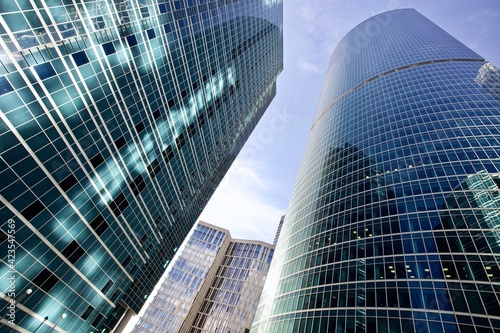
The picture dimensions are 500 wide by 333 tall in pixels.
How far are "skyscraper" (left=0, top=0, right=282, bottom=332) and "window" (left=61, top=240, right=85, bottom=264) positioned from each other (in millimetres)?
150

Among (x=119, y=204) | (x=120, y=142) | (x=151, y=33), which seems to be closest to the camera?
(x=120, y=142)

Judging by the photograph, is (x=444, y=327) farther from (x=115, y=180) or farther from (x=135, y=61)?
(x=135, y=61)

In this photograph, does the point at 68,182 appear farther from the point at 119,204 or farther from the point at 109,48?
the point at 109,48

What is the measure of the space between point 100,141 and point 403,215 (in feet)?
168

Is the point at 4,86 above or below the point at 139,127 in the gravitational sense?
below

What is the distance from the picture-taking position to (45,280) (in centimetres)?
2941

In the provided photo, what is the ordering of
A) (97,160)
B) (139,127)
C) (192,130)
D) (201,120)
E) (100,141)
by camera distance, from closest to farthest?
(97,160) → (100,141) → (139,127) → (192,130) → (201,120)

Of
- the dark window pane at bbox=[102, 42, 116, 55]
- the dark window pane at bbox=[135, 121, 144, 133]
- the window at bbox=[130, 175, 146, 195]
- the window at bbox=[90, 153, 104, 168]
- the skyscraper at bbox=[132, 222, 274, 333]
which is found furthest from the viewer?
the skyscraper at bbox=[132, 222, 274, 333]

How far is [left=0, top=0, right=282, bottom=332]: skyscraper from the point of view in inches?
996

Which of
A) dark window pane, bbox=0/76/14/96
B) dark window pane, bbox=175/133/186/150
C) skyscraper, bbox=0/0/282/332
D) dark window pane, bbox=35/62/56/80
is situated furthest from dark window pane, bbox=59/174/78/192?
dark window pane, bbox=175/133/186/150

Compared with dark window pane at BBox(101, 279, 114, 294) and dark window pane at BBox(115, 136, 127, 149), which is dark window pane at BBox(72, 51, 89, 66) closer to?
dark window pane at BBox(115, 136, 127, 149)

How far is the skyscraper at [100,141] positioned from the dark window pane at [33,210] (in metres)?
0.11

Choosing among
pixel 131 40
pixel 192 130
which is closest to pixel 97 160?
pixel 131 40

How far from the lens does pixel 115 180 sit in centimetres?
3853
